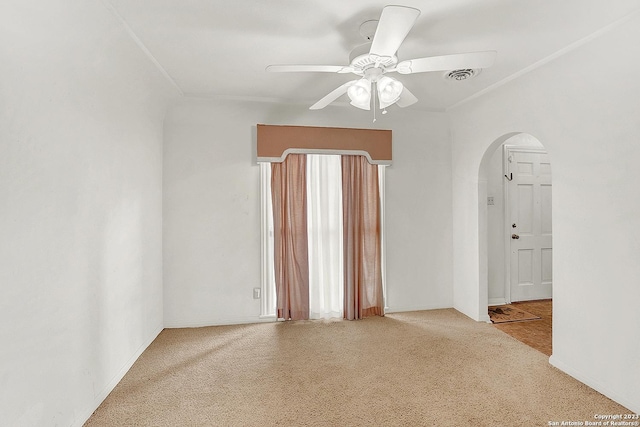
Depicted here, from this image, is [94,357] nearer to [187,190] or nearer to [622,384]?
[187,190]

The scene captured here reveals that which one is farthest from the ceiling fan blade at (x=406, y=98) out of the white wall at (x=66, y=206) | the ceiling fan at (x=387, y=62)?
the white wall at (x=66, y=206)

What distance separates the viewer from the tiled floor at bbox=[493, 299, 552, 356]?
9.43 feet

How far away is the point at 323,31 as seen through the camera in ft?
6.67

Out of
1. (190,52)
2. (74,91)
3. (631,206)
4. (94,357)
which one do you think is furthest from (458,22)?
(94,357)

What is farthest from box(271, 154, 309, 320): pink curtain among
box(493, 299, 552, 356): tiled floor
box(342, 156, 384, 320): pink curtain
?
box(493, 299, 552, 356): tiled floor

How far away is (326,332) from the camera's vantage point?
3.16 metres

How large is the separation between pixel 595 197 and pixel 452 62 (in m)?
1.43

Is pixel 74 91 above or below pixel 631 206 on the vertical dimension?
above

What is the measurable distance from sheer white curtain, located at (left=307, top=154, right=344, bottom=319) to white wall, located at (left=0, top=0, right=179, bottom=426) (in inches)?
67.3

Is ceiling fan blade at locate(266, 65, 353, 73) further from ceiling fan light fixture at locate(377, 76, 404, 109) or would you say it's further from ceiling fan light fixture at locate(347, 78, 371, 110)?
ceiling fan light fixture at locate(377, 76, 404, 109)

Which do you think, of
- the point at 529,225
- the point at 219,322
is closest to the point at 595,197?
the point at 529,225

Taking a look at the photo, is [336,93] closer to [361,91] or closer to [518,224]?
[361,91]

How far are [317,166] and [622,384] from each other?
2952mm

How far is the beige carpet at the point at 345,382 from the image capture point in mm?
1905
